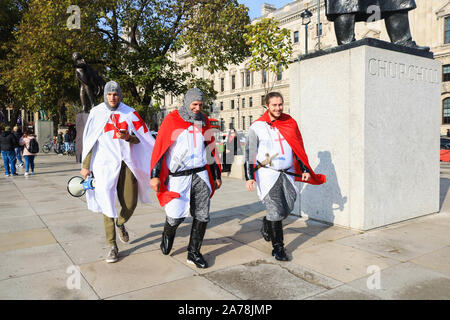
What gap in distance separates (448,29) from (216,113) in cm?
3947

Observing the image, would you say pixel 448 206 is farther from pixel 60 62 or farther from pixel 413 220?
pixel 60 62

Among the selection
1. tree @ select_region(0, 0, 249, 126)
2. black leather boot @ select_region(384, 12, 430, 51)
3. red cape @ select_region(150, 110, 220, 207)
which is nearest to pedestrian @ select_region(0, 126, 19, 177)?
tree @ select_region(0, 0, 249, 126)

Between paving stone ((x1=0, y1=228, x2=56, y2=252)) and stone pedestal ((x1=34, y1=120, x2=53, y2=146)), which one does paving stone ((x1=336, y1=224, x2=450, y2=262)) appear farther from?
stone pedestal ((x1=34, y1=120, x2=53, y2=146))

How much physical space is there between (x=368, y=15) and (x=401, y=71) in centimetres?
95

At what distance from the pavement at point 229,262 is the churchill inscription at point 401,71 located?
2105mm

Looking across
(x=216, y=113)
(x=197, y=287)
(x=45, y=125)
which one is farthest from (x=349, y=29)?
(x=216, y=113)

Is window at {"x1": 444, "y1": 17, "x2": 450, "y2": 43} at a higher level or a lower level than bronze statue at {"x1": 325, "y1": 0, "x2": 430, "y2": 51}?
higher

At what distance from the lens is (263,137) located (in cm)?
398

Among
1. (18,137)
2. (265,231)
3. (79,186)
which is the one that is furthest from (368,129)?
(18,137)

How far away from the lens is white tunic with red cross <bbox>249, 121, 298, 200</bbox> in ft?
12.9

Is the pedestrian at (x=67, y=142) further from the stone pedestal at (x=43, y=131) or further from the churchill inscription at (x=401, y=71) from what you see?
the churchill inscription at (x=401, y=71)

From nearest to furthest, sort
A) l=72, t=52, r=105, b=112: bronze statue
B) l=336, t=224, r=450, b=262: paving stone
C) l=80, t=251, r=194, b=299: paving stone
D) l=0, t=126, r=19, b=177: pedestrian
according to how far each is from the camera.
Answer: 1. l=80, t=251, r=194, b=299: paving stone
2. l=336, t=224, r=450, b=262: paving stone
3. l=72, t=52, r=105, b=112: bronze statue
4. l=0, t=126, r=19, b=177: pedestrian

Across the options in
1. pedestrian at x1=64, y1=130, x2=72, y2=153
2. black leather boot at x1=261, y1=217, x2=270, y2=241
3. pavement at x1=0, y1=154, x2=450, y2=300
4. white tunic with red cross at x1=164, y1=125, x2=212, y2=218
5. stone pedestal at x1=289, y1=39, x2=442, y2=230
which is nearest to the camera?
pavement at x1=0, y1=154, x2=450, y2=300

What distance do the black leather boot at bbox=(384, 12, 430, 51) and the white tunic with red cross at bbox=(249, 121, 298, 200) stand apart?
301 centimetres
